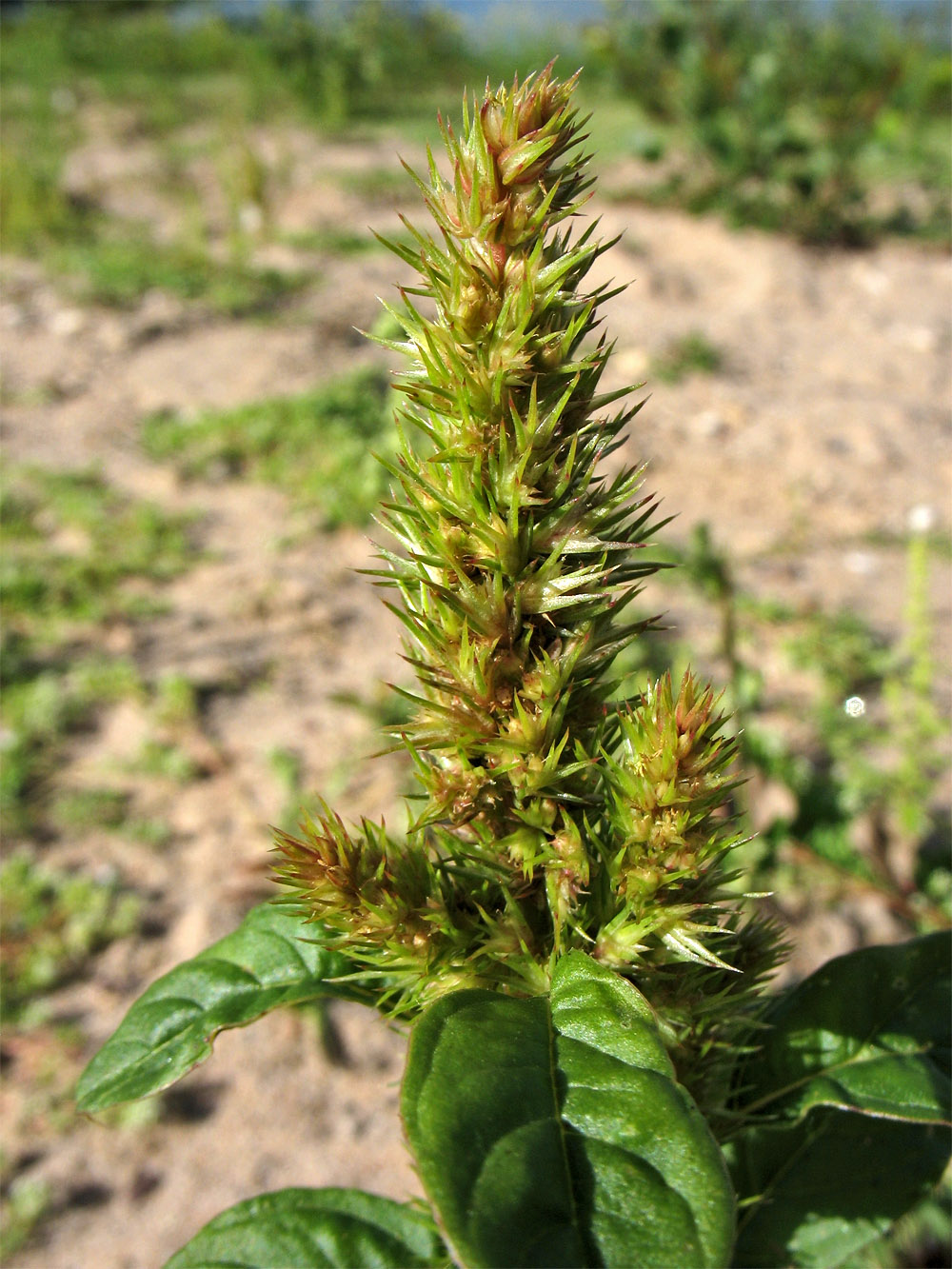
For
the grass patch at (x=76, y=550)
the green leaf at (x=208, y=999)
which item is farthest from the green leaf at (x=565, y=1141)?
the grass patch at (x=76, y=550)

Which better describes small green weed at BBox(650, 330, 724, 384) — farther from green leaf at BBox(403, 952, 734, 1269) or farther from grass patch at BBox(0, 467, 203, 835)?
green leaf at BBox(403, 952, 734, 1269)

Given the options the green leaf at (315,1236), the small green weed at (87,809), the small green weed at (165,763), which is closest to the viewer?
the green leaf at (315,1236)

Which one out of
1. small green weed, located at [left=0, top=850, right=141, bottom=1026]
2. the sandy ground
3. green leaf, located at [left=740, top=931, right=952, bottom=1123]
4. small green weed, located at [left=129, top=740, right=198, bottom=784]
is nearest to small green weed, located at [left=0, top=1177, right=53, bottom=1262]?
Result: the sandy ground

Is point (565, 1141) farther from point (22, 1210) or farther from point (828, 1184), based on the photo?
point (22, 1210)

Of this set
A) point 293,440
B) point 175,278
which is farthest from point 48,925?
point 175,278

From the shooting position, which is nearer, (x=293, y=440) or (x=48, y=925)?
(x=48, y=925)

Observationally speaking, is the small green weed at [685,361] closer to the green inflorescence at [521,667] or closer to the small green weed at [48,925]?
the small green weed at [48,925]
